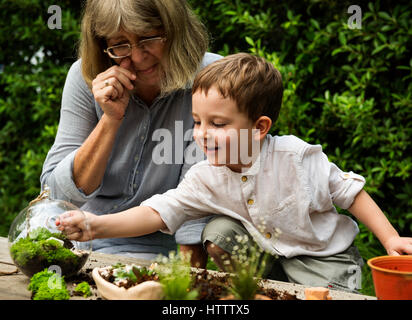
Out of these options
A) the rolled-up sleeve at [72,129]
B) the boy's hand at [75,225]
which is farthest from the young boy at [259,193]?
the rolled-up sleeve at [72,129]

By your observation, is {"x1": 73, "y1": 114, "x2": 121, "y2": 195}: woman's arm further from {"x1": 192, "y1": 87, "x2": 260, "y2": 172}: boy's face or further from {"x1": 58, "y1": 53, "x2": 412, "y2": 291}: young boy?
{"x1": 192, "y1": 87, "x2": 260, "y2": 172}: boy's face

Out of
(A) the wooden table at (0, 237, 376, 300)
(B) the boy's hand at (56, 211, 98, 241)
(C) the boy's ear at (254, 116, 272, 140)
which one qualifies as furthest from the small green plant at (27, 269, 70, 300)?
(C) the boy's ear at (254, 116, 272, 140)

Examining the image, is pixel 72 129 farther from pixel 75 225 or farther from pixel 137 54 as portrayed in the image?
pixel 75 225

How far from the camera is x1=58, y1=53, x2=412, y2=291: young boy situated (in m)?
2.22

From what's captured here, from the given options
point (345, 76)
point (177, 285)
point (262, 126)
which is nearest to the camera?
point (177, 285)

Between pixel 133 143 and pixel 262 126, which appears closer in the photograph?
pixel 262 126

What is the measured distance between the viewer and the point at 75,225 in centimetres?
206

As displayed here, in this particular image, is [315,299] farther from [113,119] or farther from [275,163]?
[113,119]

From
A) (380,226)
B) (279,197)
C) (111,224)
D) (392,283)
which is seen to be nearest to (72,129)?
(111,224)

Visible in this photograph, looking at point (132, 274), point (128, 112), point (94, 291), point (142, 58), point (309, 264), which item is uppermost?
point (142, 58)

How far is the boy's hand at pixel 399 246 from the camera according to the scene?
82.0 inches

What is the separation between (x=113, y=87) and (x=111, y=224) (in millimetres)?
699

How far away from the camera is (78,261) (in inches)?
81.5
